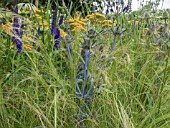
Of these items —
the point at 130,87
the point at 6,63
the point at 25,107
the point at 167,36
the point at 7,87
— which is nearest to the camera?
the point at 25,107

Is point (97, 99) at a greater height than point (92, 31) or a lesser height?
lesser

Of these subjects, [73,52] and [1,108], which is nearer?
[1,108]

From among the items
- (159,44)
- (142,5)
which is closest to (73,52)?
(159,44)

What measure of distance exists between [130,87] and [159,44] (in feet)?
1.25

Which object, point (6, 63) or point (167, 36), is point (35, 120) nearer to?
point (6, 63)

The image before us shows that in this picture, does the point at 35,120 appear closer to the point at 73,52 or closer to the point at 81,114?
the point at 81,114

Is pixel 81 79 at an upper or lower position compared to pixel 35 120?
upper

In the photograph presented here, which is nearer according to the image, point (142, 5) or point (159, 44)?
point (159, 44)

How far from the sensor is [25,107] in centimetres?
162

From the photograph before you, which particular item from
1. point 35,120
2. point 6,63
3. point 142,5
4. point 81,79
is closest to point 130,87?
point 81,79

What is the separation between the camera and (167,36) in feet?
7.83

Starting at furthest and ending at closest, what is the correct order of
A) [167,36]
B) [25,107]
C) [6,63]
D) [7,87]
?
1. [167,36]
2. [6,63]
3. [7,87]
4. [25,107]

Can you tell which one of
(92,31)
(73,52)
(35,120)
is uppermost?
(92,31)

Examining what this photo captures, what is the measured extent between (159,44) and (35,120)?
36.7 inches
